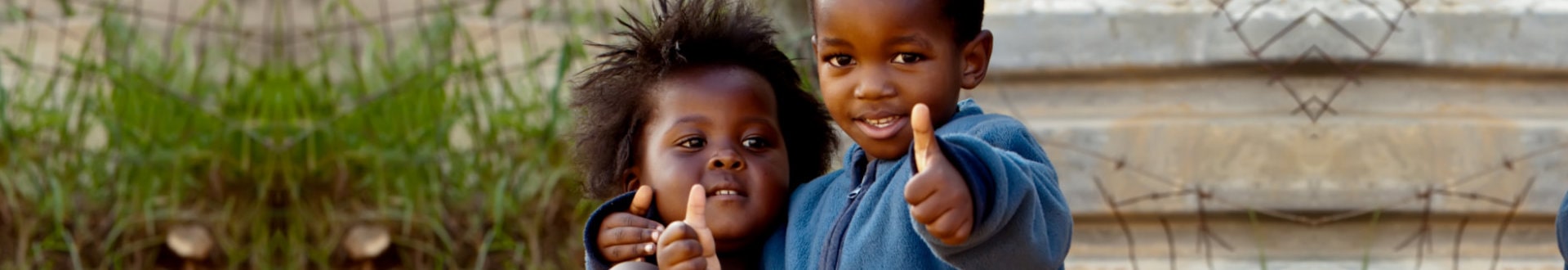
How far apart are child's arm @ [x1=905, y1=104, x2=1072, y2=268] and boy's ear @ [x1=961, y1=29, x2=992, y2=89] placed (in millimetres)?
103

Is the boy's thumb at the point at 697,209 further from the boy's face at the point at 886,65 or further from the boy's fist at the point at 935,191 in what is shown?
the boy's fist at the point at 935,191

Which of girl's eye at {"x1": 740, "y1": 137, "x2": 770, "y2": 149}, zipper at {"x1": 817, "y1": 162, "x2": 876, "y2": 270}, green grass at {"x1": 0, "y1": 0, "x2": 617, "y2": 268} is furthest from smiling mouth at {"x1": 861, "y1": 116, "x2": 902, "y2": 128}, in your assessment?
green grass at {"x1": 0, "y1": 0, "x2": 617, "y2": 268}

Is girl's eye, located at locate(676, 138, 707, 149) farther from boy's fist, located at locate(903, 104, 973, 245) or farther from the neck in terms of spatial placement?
boy's fist, located at locate(903, 104, 973, 245)

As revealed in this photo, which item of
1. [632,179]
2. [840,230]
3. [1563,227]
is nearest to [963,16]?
[840,230]

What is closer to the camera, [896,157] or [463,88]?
[896,157]

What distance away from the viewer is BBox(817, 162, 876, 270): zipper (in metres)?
1.85

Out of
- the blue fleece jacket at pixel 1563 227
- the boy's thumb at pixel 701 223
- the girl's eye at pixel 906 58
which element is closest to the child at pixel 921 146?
the girl's eye at pixel 906 58

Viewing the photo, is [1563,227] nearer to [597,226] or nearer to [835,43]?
[835,43]

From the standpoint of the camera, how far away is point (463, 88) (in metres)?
4.44

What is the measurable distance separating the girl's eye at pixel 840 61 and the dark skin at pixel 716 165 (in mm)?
288

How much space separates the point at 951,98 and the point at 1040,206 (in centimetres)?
20

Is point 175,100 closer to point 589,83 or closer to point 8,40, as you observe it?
point 8,40

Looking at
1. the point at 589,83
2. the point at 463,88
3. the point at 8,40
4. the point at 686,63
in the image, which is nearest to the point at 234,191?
the point at 463,88

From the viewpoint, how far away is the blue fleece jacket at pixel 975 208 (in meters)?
1.52
